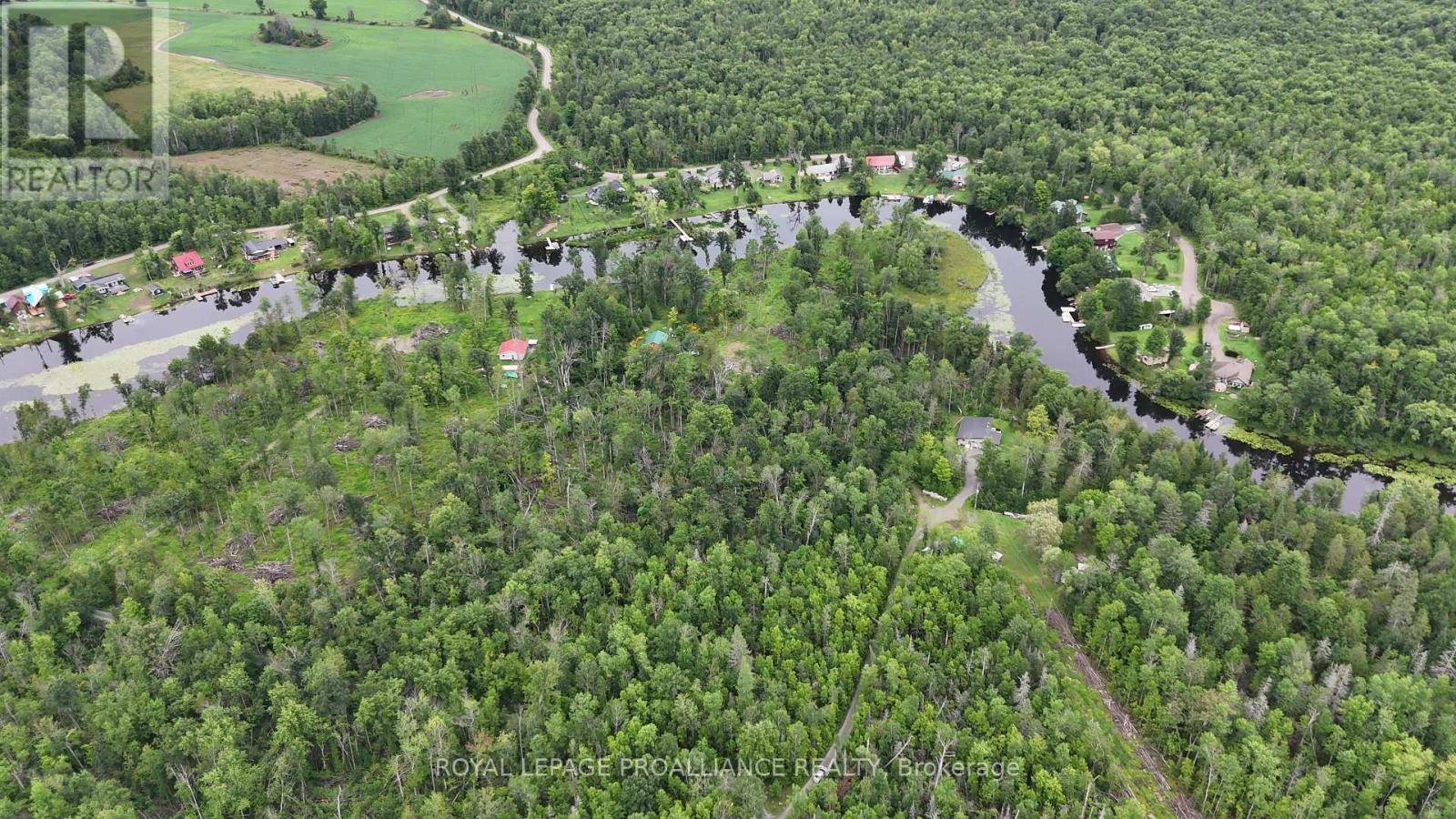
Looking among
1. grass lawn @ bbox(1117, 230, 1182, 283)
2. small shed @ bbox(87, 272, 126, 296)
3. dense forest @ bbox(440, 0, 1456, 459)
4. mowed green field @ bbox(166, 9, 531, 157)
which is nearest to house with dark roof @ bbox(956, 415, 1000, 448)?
dense forest @ bbox(440, 0, 1456, 459)

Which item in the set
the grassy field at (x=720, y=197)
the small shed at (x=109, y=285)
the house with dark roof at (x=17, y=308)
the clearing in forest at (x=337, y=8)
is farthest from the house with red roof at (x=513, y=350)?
the clearing in forest at (x=337, y=8)

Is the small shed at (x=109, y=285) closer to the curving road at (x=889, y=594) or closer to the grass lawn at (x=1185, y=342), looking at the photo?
the curving road at (x=889, y=594)

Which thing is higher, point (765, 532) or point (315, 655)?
point (765, 532)

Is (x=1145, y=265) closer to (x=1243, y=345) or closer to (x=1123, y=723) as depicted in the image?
(x=1243, y=345)

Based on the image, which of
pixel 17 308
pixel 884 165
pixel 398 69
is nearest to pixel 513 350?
pixel 17 308

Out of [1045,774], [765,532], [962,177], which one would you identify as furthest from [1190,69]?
[1045,774]

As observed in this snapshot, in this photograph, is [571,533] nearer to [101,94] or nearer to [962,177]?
[962,177]
